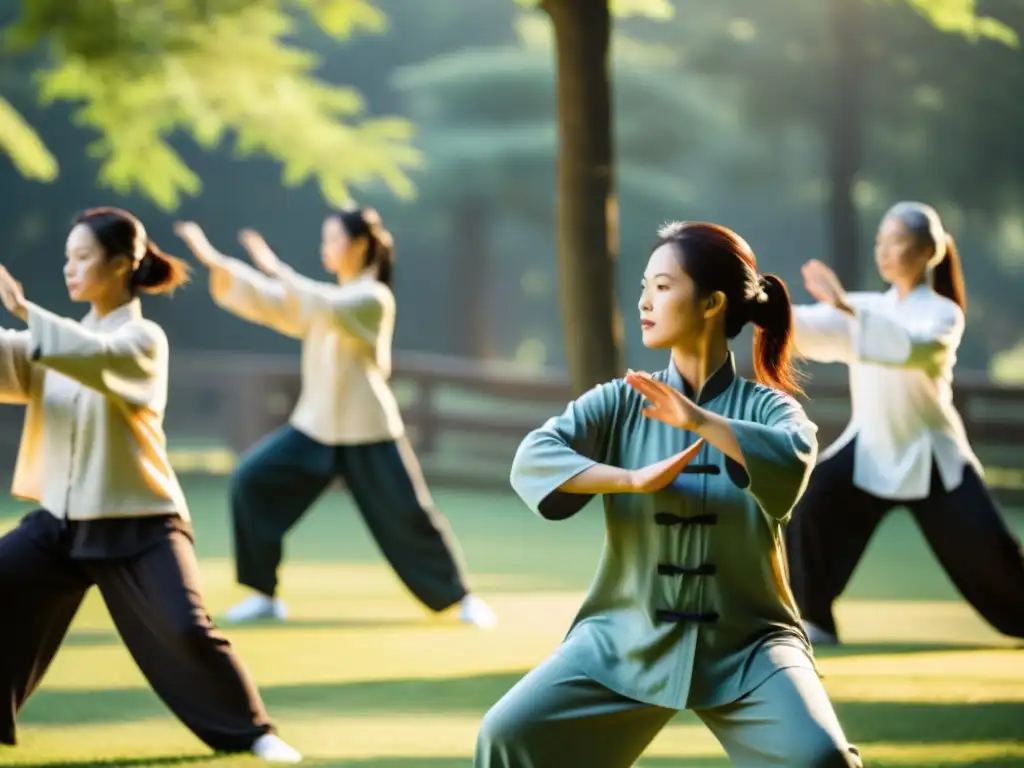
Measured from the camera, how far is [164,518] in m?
4.57

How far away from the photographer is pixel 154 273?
4.72 meters

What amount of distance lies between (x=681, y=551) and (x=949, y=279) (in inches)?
137

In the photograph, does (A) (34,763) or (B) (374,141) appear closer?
(A) (34,763)

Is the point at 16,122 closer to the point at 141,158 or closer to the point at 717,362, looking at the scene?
the point at 141,158

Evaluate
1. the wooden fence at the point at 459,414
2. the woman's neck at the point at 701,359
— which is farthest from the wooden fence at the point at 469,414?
the woman's neck at the point at 701,359

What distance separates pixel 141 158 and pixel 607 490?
386 inches

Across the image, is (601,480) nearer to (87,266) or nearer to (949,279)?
(87,266)

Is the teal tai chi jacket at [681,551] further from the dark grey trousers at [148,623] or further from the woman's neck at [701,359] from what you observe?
the dark grey trousers at [148,623]

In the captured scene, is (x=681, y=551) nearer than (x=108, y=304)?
Yes

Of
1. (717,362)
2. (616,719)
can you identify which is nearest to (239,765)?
(616,719)

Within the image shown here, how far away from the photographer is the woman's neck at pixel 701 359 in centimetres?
325

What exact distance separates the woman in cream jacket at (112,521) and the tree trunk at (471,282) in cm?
1916

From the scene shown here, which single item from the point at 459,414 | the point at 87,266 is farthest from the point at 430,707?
the point at 459,414

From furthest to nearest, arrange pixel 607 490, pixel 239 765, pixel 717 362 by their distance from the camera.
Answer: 1. pixel 239 765
2. pixel 717 362
3. pixel 607 490
